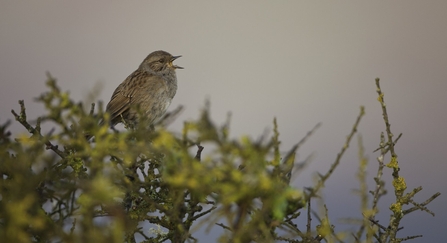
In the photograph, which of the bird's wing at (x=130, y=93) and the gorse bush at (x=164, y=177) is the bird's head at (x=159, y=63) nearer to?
the bird's wing at (x=130, y=93)

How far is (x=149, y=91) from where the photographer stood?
8.67m

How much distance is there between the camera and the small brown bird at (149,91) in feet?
26.9

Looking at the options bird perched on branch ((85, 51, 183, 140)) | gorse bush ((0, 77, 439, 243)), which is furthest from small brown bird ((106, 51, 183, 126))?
gorse bush ((0, 77, 439, 243))

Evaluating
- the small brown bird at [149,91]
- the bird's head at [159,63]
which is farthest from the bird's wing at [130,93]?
the bird's head at [159,63]

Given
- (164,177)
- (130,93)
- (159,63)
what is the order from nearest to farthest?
(164,177), (130,93), (159,63)

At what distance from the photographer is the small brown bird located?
8.21 metres

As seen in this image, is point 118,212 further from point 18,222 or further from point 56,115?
point 56,115

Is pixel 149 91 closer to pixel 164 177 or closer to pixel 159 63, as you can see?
pixel 159 63

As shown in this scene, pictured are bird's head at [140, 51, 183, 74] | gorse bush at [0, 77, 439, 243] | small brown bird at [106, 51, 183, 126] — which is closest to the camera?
gorse bush at [0, 77, 439, 243]

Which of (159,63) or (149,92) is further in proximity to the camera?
(159,63)

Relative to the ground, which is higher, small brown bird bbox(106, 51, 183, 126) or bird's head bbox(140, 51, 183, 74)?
bird's head bbox(140, 51, 183, 74)

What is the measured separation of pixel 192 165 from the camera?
163 centimetres

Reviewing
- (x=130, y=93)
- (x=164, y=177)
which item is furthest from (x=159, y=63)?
(x=164, y=177)

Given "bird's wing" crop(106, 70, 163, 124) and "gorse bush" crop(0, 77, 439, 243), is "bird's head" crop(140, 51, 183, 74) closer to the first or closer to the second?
"bird's wing" crop(106, 70, 163, 124)
